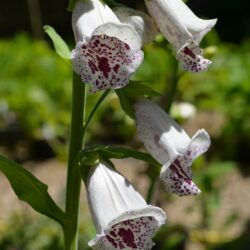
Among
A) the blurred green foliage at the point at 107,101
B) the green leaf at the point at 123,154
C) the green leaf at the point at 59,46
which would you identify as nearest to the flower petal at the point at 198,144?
the green leaf at the point at 123,154

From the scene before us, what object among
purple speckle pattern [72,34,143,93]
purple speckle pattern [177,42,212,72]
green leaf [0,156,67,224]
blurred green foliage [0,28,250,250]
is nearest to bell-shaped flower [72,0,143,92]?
purple speckle pattern [72,34,143,93]

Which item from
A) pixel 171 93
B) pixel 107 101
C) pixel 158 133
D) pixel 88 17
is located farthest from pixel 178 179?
pixel 107 101

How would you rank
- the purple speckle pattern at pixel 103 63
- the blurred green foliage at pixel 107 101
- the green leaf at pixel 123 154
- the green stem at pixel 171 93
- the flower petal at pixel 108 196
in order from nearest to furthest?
1. the purple speckle pattern at pixel 103 63
2. the flower petal at pixel 108 196
3. the green leaf at pixel 123 154
4. the green stem at pixel 171 93
5. the blurred green foliage at pixel 107 101

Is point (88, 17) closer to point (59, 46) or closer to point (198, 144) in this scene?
point (59, 46)

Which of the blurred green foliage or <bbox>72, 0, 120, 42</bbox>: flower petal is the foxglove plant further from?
the blurred green foliage

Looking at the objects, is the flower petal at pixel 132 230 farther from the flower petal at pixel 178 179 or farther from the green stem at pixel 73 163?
the green stem at pixel 73 163
